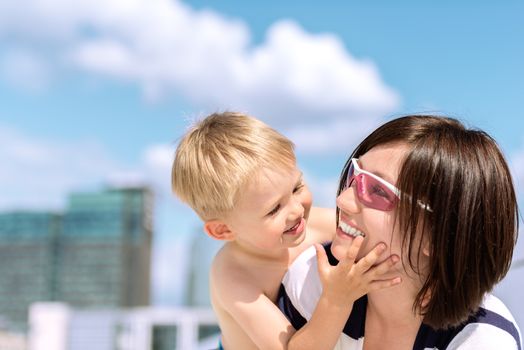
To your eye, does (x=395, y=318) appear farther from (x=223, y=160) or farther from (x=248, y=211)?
(x=223, y=160)

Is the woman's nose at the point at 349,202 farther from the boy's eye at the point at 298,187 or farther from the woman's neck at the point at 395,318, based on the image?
the boy's eye at the point at 298,187

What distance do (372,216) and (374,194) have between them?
6 cm

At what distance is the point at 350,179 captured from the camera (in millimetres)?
1980

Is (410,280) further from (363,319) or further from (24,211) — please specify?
(24,211)

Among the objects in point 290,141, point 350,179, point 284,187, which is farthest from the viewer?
point 290,141

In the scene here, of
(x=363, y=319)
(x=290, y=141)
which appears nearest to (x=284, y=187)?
(x=290, y=141)

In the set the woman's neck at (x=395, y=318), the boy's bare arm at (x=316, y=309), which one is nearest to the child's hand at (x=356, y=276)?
the boy's bare arm at (x=316, y=309)

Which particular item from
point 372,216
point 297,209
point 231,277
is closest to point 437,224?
point 372,216

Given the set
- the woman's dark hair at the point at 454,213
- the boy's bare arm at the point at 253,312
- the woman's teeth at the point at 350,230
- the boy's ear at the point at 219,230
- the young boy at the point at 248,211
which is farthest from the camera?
the boy's ear at the point at 219,230

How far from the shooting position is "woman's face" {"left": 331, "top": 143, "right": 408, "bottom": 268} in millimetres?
1857

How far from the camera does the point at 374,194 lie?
1.86m

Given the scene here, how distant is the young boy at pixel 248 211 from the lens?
2252mm

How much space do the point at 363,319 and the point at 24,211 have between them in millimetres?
117686

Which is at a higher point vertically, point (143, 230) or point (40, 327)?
point (40, 327)
